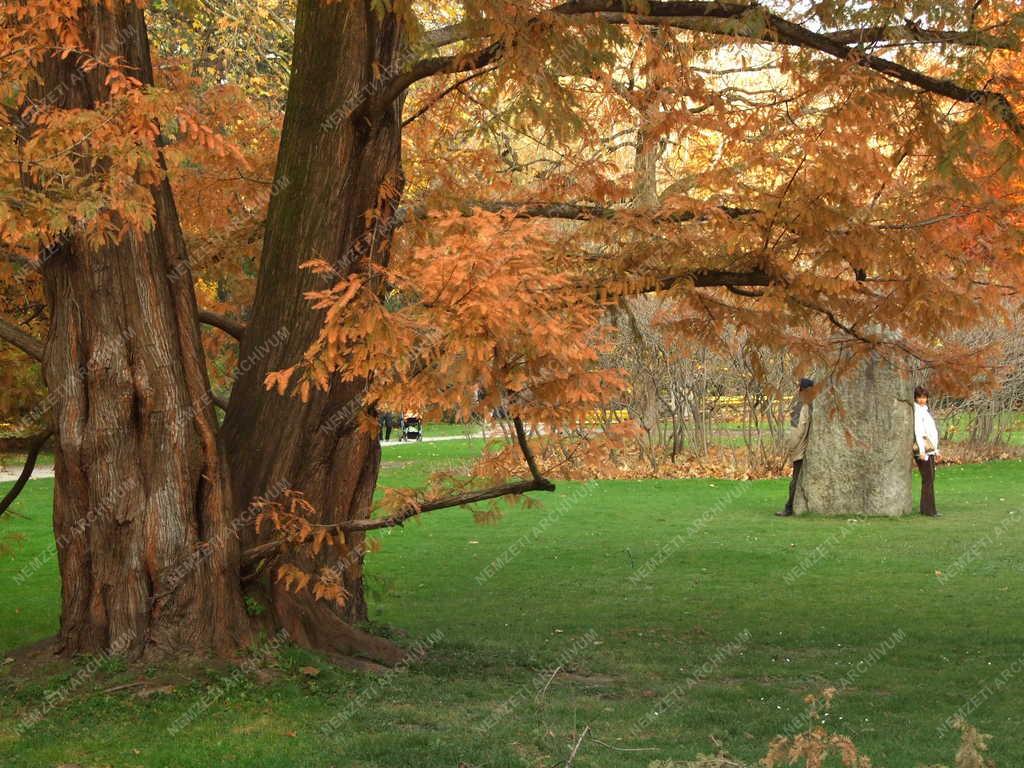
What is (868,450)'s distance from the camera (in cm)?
1697

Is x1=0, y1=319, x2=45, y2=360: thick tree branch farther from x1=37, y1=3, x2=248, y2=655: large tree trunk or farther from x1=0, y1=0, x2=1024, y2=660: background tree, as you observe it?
x1=37, y1=3, x2=248, y2=655: large tree trunk

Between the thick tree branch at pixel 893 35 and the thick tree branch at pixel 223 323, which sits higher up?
the thick tree branch at pixel 893 35

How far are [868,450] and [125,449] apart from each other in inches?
462

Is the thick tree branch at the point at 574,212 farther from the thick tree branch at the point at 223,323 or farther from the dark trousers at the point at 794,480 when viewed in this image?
Answer: the dark trousers at the point at 794,480

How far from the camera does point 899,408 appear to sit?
17047mm

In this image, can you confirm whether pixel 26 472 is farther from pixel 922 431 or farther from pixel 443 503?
pixel 922 431

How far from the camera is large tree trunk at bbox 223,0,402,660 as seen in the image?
8133 millimetres

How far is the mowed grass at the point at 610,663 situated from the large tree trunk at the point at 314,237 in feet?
3.87

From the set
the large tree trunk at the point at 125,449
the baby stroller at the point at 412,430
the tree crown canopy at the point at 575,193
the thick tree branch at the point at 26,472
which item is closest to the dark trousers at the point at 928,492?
the tree crown canopy at the point at 575,193

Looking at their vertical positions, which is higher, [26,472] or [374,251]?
[374,251]

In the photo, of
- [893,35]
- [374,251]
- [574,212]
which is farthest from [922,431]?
[374,251]

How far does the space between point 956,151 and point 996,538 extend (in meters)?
8.96

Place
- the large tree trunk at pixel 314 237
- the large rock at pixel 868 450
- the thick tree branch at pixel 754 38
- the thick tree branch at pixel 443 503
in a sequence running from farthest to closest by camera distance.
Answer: the large rock at pixel 868 450
the large tree trunk at pixel 314 237
the thick tree branch at pixel 443 503
the thick tree branch at pixel 754 38

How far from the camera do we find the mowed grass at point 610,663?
21.6 feet
